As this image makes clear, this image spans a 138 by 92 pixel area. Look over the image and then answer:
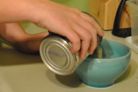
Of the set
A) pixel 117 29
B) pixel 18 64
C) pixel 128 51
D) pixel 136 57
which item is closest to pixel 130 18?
pixel 117 29

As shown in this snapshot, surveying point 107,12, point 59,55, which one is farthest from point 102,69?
point 107,12

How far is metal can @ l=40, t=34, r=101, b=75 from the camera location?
0.61 metres

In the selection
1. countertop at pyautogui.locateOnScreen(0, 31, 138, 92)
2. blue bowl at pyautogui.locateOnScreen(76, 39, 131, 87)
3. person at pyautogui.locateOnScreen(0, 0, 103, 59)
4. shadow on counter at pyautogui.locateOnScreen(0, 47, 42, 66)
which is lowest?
shadow on counter at pyautogui.locateOnScreen(0, 47, 42, 66)

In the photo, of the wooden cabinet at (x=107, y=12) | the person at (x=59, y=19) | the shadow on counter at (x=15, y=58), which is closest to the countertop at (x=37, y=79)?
the shadow on counter at (x=15, y=58)

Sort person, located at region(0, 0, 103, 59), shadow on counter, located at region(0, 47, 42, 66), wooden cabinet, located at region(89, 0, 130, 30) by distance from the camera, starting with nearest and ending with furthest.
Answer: person, located at region(0, 0, 103, 59) → shadow on counter, located at region(0, 47, 42, 66) → wooden cabinet, located at region(89, 0, 130, 30)

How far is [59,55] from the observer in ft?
2.08

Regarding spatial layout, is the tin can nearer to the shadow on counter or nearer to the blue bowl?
the blue bowl

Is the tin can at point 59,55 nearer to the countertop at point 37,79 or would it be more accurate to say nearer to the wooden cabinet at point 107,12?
the countertop at point 37,79

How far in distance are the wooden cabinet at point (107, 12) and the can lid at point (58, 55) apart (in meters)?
0.50

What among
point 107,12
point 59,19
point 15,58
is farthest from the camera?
point 107,12

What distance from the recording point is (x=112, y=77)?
69 centimetres

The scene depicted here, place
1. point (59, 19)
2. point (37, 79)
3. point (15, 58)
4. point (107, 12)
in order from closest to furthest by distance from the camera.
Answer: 1. point (59, 19)
2. point (37, 79)
3. point (15, 58)
4. point (107, 12)

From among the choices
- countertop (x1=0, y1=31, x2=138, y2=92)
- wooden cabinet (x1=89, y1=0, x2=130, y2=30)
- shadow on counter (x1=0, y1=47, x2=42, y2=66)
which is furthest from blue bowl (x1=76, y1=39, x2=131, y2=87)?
wooden cabinet (x1=89, y1=0, x2=130, y2=30)

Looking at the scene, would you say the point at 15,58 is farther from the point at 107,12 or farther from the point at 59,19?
the point at 107,12
